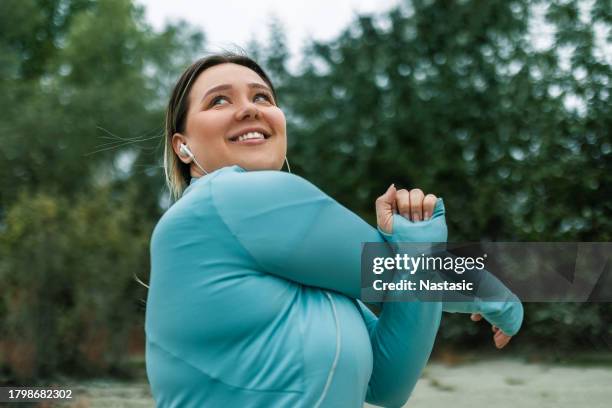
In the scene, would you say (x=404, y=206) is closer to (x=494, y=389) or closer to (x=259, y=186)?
(x=259, y=186)

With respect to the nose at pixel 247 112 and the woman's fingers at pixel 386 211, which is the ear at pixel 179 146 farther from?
the woman's fingers at pixel 386 211

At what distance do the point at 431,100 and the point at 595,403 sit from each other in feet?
13.5

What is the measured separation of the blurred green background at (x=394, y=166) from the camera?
706 cm

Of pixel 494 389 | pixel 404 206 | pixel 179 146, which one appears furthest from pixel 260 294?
pixel 494 389

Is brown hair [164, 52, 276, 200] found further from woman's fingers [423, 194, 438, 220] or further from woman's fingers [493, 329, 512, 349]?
woman's fingers [493, 329, 512, 349]

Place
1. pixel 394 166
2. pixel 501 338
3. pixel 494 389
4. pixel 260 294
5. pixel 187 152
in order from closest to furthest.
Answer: pixel 260 294
pixel 501 338
pixel 187 152
pixel 494 389
pixel 394 166

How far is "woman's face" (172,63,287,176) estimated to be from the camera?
64.0 inches

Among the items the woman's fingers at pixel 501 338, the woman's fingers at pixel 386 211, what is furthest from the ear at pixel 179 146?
the woman's fingers at pixel 501 338

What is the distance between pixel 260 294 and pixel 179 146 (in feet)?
1.75

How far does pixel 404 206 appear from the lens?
140 cm

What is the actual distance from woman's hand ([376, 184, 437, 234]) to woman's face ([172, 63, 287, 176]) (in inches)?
13.2

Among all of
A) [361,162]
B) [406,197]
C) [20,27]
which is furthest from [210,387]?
[20,27]

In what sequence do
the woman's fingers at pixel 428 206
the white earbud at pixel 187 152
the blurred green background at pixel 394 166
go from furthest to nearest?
the blurred green background at pixel 394 166 < the white earbud at pixel 187 152 < the woman's fingers at pixel 428 206

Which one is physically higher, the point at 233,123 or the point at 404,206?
the point at 233,123
